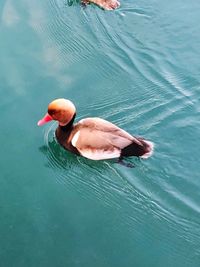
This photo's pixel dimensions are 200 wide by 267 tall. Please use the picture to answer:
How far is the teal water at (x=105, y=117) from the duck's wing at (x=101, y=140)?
0.18 metres

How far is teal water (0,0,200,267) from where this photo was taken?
5.02m

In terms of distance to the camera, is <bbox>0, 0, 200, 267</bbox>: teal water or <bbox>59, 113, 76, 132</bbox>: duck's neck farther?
<bbox>59, 113, 76, 132</bbox>: duck's neck

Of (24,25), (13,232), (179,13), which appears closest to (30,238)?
(13,232)

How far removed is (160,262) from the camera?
4.89 meters

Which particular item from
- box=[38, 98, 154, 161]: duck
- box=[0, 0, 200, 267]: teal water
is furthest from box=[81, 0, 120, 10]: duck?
box=[38, 98, 154, 161]: duck

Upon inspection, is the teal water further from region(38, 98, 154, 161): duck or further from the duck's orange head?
the duck's orange head

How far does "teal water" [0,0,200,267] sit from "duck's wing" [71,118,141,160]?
176mm

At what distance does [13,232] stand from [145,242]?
1.24 metres

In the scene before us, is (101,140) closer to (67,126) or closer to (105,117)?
(67,126)

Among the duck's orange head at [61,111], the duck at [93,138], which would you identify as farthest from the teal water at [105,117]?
the duck's orange head at [61,111]

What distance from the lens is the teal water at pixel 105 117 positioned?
16.5 feet

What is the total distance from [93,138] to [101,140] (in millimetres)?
89

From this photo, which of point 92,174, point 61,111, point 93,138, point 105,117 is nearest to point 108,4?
point 105,117

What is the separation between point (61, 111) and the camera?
18.9ft
